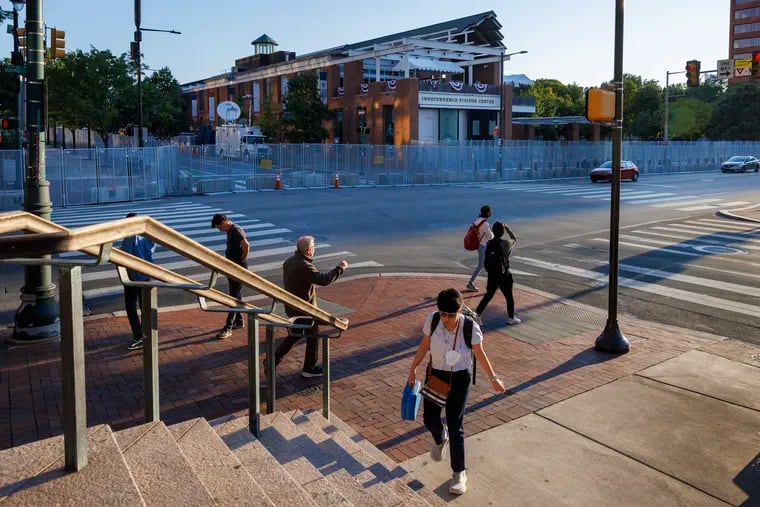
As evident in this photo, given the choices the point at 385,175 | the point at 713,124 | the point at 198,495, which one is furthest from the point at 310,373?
the point at 713,124

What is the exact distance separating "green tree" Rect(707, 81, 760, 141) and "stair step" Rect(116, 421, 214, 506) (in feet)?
305

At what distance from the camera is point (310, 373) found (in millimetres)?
7914

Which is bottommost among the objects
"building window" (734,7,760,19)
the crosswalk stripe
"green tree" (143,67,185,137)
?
the crosswalk stripe

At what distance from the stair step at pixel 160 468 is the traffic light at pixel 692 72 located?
104 feet

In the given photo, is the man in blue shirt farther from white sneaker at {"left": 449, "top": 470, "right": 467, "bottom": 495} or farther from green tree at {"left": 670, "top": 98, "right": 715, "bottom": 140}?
green tree at {"left": 670, "top": 98, "right": 715, "bottom": 140}

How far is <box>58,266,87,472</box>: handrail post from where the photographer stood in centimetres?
296

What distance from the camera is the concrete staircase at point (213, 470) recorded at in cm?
309

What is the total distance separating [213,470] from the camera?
12.7ft

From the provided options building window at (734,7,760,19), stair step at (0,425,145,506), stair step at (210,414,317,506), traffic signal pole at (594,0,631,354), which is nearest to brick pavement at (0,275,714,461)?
traffic signal pole at (594,0,631,354)

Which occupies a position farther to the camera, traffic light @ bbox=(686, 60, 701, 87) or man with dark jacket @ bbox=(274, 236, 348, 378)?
traffic light @ bbox=(686, 60, 701, 87)

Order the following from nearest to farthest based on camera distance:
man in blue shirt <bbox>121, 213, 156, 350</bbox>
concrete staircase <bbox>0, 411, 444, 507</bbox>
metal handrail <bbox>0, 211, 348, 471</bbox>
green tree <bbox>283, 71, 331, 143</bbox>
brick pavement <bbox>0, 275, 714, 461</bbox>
Result: metal handrail <bbox>0, 211, 348, 471</bbox>, concrete staircase <bbox>0, 411, 444, 507</bbox>, brick pavement <bbox>0, 275, 714, 461</bbox>, man in blue shirt <bbox>121, 213, 156, 350</bbox>, green tree <bbox>283, 71, 331, 143</bbox>

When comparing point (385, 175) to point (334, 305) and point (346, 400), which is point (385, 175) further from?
point (346, 400)

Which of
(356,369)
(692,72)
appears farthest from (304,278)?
(692,72)

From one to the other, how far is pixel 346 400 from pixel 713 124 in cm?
9317
